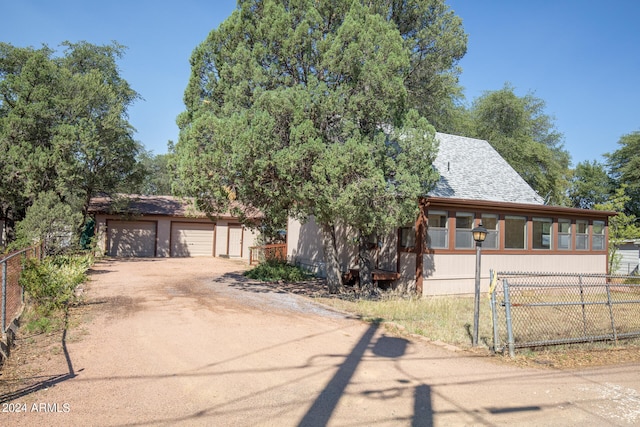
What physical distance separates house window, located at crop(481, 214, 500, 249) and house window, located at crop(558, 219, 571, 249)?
3331mm

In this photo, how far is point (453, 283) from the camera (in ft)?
43.1

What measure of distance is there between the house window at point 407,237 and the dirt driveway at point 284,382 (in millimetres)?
4950

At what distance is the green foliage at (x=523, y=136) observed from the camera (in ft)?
91.9

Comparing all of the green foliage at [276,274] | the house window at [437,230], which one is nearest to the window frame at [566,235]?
the house window at [437,230]

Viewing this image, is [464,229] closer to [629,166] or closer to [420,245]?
[420,245]

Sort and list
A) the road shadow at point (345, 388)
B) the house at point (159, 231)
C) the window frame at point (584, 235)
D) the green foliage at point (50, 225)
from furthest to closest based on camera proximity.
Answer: the house at point (159, 231), the window frame at point (584, 235), the green foliage at point (50, 225), the road shadow at point (345, 388)

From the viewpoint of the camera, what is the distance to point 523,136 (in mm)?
29219

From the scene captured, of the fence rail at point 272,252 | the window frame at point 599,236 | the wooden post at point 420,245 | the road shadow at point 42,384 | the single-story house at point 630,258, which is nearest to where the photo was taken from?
the road shadow at point 42,384

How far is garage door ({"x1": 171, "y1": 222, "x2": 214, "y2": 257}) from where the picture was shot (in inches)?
985

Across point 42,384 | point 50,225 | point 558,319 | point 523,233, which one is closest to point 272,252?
point 50,225

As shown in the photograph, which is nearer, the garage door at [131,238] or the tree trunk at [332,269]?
the tree trunk at [332,269]

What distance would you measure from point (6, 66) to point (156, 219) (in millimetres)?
9935

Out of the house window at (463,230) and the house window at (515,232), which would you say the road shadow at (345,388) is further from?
the house window at (515,232)

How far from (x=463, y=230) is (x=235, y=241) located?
51.6 feet
